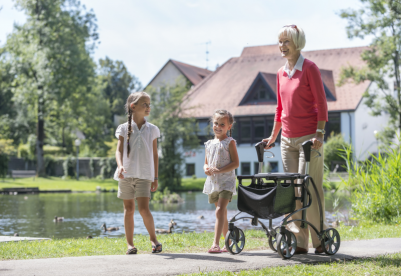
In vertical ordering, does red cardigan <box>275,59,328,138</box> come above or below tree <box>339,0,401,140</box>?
below

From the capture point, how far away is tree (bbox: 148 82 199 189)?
3281 cm

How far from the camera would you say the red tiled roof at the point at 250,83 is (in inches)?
1662

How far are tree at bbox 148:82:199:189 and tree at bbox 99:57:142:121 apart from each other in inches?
2243

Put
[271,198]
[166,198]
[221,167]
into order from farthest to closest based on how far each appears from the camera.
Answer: [166,198], [221,167], [271,198]

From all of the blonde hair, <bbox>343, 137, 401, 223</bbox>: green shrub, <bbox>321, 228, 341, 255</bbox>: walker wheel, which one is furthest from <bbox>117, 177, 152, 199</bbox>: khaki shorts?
<bbox>343, 137, 401, 223</bbox>: green shrub

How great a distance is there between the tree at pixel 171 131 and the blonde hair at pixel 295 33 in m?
26.5

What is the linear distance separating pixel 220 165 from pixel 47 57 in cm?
3865

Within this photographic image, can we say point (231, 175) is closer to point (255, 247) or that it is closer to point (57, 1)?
point (255, 247)

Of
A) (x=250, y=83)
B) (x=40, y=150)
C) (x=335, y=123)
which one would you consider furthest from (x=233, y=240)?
(x=40, y=150)

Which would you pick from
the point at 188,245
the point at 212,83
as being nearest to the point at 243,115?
the point at 212,83

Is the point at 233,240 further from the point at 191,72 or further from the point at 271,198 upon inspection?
the point at 191,72

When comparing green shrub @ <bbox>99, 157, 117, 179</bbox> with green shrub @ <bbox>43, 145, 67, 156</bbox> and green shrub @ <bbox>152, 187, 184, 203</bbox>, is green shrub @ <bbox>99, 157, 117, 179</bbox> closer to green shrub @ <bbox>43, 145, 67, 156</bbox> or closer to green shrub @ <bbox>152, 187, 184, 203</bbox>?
green shrub @ <bbox>43, 145, 67, 156</bbox>

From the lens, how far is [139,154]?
19.8 feet

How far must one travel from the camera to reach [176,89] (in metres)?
34.1
